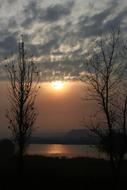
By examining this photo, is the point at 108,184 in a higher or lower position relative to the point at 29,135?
lower

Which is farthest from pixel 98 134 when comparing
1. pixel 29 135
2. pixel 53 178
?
pixel 53 178

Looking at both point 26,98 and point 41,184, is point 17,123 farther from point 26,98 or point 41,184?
point 41,184

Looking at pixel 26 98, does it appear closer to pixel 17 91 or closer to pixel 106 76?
pixel 17 91

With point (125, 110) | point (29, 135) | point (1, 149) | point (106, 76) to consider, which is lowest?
point (1, 149)

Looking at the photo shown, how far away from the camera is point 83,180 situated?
2672cm

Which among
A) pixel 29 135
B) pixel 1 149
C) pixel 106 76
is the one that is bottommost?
pixel 1 149

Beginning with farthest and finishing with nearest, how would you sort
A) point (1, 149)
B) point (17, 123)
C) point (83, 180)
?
point (1, 149)
point (83, 180)
point (17, 123)

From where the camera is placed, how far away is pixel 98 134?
2050cm

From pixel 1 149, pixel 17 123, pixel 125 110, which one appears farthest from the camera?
pixel 1 149

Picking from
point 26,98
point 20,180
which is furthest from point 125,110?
point 20,180

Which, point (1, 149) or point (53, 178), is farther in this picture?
point (1, 149)

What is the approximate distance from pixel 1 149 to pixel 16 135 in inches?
1315

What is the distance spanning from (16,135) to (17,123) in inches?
30.3

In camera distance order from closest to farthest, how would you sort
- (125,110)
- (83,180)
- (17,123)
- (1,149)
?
(125,110) < (17,123) < (83,180) < (1,149)
